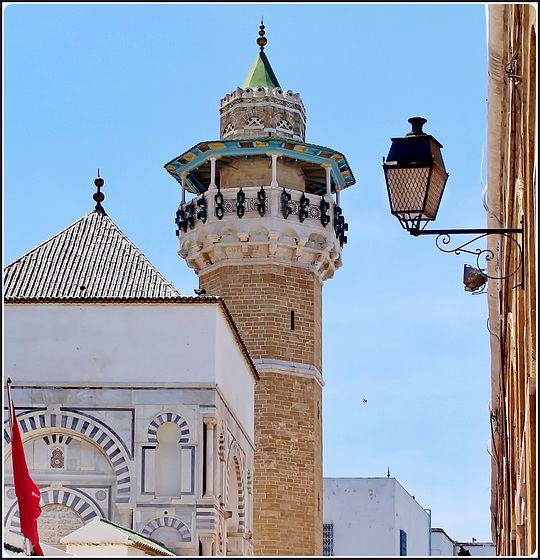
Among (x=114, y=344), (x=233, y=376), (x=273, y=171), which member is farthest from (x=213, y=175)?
(x=114, y=344)

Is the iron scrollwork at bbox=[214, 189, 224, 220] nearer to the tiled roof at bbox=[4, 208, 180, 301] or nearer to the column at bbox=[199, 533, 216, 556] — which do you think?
the tiled roof at bbox=[4, 208, 180, 301]

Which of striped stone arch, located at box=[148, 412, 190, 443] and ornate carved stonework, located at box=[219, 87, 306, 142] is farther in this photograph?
ornate carved stonework, located at box=[219, 87, 306, 142]

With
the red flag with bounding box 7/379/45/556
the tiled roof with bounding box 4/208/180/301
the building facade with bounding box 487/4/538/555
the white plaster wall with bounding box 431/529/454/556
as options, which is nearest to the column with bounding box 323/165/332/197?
the tiled roof with bounding box 4/208/180/301

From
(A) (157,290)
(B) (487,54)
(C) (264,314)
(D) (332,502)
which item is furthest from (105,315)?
(D) (332,502)

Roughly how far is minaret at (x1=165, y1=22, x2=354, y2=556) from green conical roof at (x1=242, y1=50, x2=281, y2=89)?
0.07m

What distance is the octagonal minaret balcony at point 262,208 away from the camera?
33.8m

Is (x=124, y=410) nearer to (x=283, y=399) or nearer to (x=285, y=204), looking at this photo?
(x=283, y=399)

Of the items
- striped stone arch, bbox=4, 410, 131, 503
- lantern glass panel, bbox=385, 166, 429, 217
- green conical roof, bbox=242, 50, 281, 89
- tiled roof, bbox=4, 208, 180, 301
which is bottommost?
lantern glass panel, bbox=385, 166, 429, 217

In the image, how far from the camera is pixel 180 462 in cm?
2286

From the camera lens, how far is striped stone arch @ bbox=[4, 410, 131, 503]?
22797 mm

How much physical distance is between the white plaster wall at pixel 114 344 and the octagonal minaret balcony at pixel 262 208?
1038 cm

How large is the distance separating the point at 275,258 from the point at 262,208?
1.16m

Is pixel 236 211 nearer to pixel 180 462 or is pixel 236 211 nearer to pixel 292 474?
pixel 292 474

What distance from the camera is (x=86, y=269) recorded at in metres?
25.0
